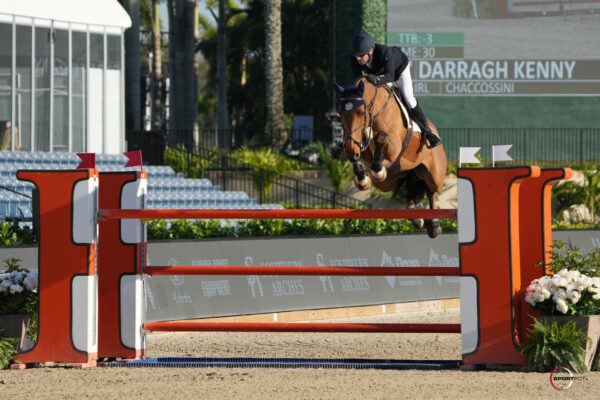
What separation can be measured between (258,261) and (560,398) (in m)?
7.98

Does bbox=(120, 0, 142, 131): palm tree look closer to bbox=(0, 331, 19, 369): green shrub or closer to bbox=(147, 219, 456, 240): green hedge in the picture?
bbox=(147, 219, 456, 240): green hedge

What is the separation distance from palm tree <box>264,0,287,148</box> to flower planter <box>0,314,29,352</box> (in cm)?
2286

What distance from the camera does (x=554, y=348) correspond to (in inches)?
313

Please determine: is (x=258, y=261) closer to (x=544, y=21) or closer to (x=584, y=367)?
(x=584, y=367)

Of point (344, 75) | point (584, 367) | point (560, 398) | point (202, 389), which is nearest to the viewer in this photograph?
point (560, 398)

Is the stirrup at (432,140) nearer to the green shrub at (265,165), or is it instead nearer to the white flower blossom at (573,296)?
the white flower blossom at (573,296)

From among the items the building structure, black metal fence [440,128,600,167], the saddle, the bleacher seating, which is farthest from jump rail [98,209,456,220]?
black metal fence [440,128,600,167]

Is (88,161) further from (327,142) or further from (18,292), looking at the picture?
(327,142)

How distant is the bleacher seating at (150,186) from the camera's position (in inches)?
708

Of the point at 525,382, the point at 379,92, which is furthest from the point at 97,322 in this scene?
the point at 525,382

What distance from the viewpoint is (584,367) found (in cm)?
794

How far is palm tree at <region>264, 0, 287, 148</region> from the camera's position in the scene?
102ft

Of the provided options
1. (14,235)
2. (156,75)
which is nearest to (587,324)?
(14,235)

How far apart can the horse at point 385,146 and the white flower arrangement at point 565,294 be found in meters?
1.47
